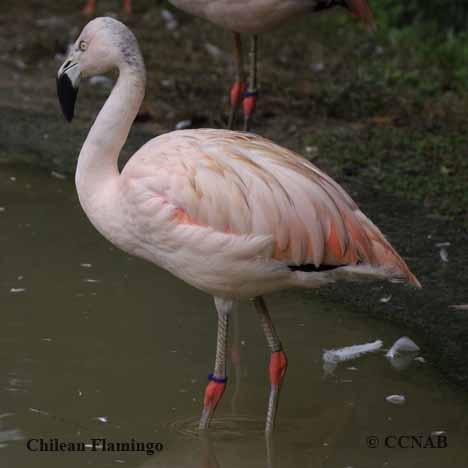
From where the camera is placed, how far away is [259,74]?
7.89m

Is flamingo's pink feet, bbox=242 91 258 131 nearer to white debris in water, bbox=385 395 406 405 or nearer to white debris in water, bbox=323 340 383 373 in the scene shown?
white debris in water, bbox=323 340 383 373

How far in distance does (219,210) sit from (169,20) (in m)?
5.64

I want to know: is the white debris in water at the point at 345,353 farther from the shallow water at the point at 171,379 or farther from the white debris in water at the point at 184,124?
the white debris in water at the point at 184,124

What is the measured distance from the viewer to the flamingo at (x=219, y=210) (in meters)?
3.66

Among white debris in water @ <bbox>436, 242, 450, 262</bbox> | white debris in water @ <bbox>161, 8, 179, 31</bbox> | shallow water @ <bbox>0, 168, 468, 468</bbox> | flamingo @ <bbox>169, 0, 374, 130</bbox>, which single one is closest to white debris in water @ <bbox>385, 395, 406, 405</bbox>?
shallow water @ <bbox>0, 168, 468, 468</bbox>

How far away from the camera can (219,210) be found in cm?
367

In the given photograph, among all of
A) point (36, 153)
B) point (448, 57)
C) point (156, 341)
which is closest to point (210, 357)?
point (156, 341)

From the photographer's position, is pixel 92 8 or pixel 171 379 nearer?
pixel 171 379

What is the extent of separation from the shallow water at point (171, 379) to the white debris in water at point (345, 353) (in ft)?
0.08

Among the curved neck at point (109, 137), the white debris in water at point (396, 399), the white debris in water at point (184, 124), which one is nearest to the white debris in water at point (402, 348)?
the white debris in water at point (396, 399)

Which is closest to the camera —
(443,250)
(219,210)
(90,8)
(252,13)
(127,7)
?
(219,210)

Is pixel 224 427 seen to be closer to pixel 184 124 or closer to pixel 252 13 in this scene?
pixel 252 13

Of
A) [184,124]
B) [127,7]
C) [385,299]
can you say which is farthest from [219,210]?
[127,7]

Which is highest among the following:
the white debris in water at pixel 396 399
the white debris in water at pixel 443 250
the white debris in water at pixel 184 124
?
the white debris in water at pixel 184 124
